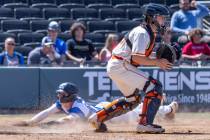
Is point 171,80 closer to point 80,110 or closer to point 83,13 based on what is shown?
point 80,110

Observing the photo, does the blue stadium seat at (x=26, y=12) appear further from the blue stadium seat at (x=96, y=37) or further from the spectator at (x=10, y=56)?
the spectator at (x=10, y=56)

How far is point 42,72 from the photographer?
14078 mm

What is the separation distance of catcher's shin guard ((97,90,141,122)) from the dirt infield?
0.24m

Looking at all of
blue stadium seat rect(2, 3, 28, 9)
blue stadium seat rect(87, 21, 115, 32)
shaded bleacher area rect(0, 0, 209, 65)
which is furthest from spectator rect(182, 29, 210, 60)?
blue stadium seat rect(2, 3, 28, 9)

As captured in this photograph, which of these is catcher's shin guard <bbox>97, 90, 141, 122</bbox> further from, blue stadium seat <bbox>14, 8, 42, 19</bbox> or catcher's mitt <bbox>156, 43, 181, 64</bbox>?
blue stadium seat <bbox>14, 8, 42, 19</bbox>

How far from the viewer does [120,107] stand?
31.9ft

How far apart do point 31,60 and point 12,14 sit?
3057 millimetres

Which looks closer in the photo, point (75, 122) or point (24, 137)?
point (24, 137)

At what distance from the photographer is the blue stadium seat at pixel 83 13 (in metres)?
17.9

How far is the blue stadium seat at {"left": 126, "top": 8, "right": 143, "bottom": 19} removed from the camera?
60.7 feet

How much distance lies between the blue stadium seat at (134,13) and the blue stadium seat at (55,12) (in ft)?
5.27

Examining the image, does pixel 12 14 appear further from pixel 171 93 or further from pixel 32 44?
pixel 171 93

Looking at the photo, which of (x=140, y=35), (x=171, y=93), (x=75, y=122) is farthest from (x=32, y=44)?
(x=140, y=35)

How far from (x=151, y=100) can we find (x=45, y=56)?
18.6 ft
